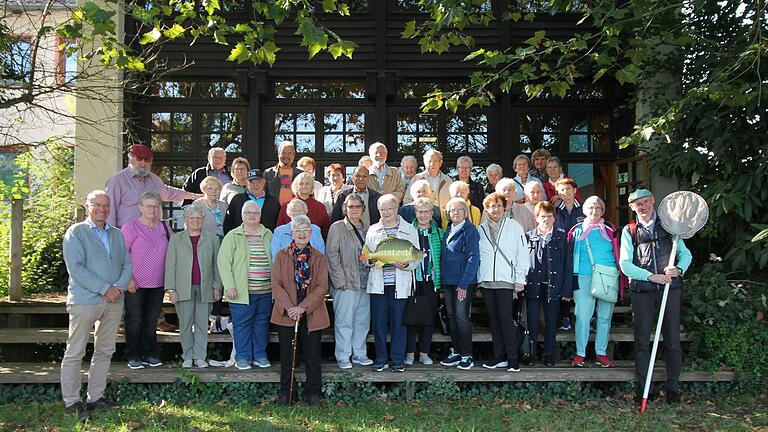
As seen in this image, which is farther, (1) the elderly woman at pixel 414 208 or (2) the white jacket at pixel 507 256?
(1) the elderly woman at pixel 414 208

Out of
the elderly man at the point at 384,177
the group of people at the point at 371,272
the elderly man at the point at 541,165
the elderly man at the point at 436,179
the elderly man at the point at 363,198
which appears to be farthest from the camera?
the elderly man at the point at 541,165

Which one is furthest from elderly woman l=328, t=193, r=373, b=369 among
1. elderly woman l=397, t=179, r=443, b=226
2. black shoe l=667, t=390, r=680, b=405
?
black shoe l=667, t=390, r=680, b=405

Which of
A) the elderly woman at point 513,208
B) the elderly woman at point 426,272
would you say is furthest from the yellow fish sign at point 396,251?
the elderly woman at point 513,208

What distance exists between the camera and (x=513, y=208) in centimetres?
679

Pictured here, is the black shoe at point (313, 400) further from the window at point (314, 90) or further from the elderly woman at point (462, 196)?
the window at point (314, 90)

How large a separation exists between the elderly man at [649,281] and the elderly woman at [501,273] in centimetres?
106

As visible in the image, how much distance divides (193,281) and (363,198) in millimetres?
2023

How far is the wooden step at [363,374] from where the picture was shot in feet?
19.5

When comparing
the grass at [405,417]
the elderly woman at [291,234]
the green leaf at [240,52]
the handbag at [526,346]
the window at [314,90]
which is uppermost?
the window at [314,90]

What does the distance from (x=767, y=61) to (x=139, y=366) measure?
25.6 feet

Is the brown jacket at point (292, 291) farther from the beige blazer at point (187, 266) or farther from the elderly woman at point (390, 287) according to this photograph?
the beige blazer at point (187, 266)

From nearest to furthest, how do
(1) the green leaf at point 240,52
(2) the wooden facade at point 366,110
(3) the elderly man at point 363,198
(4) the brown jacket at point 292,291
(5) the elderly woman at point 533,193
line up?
1. (1) the green leaf at point 240,52
2. (4) the brown jacket at point 292,291
3. (3) the elderly man at point 363,198
4. (5) the elderly woman at point 533,193
5. (2) the wooden facade at point 366,110

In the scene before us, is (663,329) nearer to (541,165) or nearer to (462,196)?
(462,196)

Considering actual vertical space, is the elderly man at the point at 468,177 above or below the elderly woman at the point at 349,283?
above
